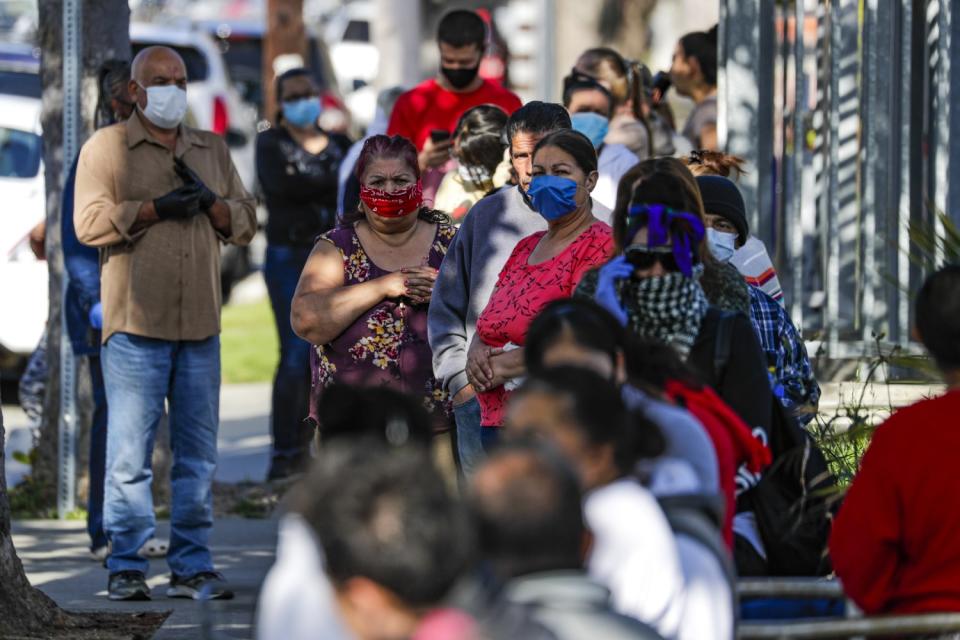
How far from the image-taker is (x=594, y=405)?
3557 mm

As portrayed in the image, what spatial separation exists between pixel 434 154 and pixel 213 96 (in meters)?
11.3

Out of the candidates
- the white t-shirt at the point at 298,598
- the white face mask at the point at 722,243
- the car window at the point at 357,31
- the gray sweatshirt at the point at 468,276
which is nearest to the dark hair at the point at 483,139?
the gray sweatshirt at the point at 468,276

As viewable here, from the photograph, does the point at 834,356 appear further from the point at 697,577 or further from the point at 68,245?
the point at 697,577

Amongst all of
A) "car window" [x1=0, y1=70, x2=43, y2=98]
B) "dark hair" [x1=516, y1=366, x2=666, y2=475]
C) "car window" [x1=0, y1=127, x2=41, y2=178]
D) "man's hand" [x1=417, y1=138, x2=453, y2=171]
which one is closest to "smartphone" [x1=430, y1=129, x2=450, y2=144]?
"man's hand" [x1=417, y1=138, x2=453, y2=171]

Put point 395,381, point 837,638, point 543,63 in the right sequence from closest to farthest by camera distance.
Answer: point 837,638
point 395,381
point 543,63

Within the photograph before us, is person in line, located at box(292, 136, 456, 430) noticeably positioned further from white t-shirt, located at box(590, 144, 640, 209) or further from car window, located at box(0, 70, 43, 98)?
car window, located at box(0, 70, 43, 98)

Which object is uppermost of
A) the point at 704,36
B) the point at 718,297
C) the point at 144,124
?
the point at 704,36

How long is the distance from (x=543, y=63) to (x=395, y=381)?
35.9ft

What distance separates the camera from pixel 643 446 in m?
3.76

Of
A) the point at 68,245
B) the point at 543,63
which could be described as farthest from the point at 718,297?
the point at 543,63

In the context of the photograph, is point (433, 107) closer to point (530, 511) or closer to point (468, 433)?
point (468, 433)

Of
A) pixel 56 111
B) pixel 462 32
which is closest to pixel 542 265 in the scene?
pixel 462 32

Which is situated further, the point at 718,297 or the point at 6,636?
the point at 6,636

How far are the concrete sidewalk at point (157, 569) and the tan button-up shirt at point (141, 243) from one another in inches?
40.9
